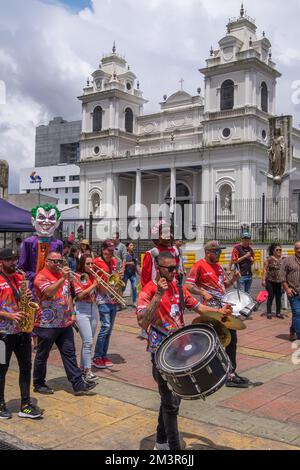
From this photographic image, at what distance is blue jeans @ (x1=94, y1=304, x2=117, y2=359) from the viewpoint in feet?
23.1

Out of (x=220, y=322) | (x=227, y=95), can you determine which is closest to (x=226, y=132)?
(x=227, y=95)

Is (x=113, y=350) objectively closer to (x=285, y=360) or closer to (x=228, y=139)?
(x=285, y=360)

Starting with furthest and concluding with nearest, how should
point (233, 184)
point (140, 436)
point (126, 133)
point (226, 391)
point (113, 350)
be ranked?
point (126, 133) < point (233, 184) < point (113, 350) < point (226, 391) < point (140, 436)

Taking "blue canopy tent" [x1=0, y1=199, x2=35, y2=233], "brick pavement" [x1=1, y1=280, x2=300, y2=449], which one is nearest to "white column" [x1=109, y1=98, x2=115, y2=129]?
"blue canopy tent" [x1=0, y1=199, x2=35, y2=233]

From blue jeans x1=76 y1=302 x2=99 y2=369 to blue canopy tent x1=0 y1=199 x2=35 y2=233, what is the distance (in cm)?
495

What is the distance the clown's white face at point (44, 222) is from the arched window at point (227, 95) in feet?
105

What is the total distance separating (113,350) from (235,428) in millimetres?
3579

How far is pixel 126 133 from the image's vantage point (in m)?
44.8

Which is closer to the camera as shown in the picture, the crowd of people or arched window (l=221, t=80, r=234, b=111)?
the crowd of people

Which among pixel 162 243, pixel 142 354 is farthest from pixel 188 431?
pixel 142 354

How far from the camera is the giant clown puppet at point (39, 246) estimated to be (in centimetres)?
744

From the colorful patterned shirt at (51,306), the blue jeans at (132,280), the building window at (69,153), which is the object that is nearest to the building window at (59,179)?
the building window at (69,153)

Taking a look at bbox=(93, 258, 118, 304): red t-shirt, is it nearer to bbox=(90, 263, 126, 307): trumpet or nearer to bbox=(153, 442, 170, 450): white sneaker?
bbox=(90, 263, 126, 307): trumpet

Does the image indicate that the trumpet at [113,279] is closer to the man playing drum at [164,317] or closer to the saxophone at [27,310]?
the saxophone at [27,310]
